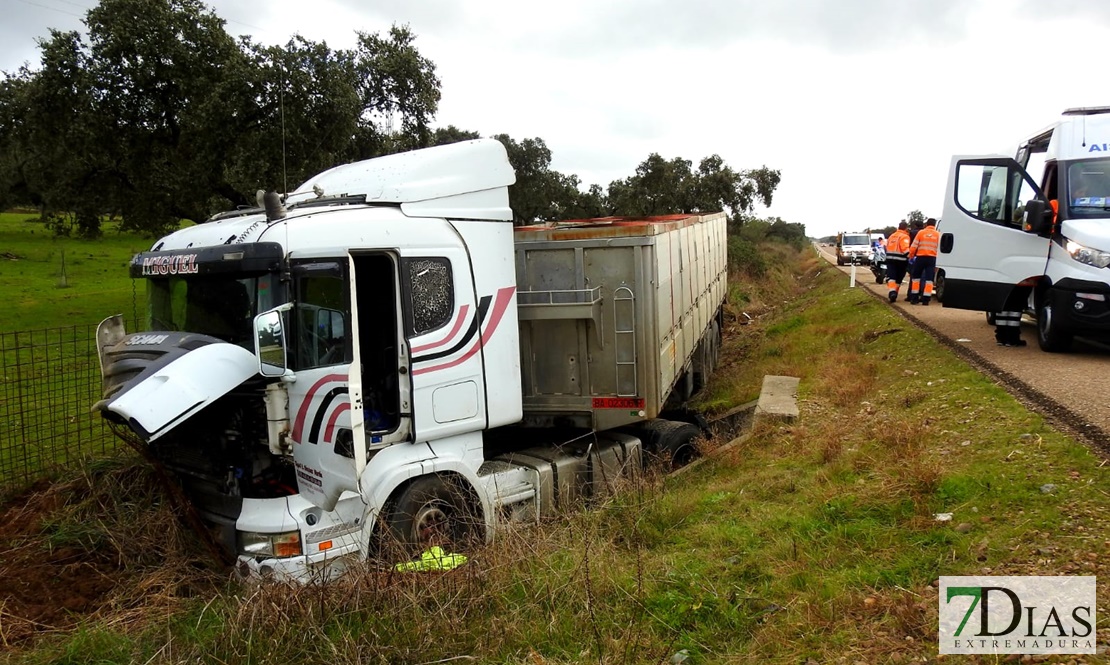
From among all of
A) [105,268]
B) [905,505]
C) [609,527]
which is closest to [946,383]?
[905,505]

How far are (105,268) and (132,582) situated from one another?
1041 inches

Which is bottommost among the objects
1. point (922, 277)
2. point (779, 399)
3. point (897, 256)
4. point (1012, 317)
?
point (779, 399)

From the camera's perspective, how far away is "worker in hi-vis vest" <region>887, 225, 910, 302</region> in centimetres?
1469

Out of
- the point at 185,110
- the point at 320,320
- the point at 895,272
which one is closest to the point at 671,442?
the point at 320,320

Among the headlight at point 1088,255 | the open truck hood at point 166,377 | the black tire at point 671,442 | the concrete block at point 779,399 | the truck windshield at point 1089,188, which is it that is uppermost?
the truck windshield at point 1089,188

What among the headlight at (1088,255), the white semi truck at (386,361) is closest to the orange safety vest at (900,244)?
the headlight at (1088,255)

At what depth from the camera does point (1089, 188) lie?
789 cm

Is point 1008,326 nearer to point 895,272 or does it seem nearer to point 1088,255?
→ point 1088,255

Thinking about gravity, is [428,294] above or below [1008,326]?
above

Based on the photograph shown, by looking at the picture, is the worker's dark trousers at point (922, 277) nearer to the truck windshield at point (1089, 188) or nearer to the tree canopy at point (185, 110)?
the truck windshield at point (1089, 188)

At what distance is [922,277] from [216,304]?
1242 cm

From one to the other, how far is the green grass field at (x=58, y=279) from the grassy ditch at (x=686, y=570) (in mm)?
12266

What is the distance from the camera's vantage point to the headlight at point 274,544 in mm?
4379

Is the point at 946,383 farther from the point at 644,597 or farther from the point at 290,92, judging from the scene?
the point at 290,92
